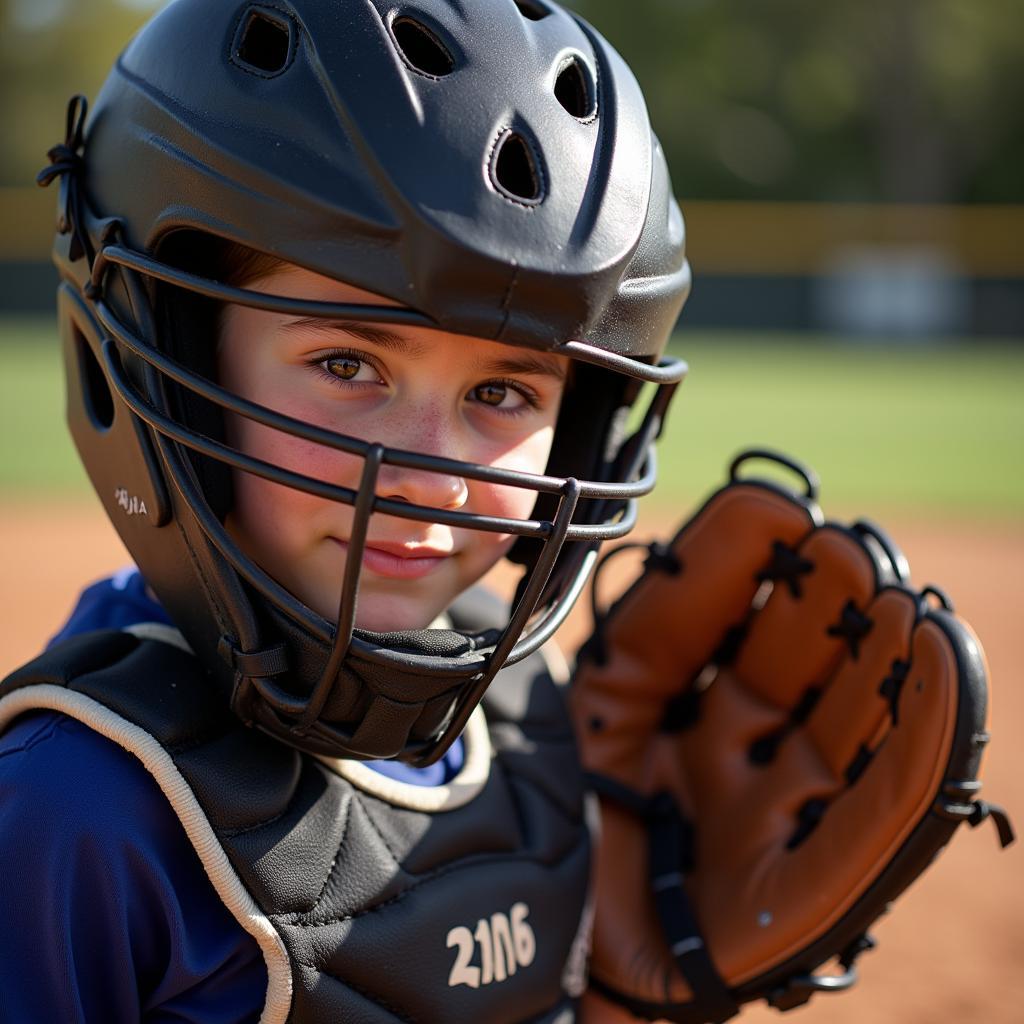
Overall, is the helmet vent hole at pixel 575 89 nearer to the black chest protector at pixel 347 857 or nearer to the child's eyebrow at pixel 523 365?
the child's eyebrow at pixel 523 365

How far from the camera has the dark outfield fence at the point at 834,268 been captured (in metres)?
20.6

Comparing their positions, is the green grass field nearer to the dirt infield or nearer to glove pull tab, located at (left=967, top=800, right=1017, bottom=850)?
the dirt infield

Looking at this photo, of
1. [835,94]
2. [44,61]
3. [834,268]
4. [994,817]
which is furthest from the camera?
[44,61]

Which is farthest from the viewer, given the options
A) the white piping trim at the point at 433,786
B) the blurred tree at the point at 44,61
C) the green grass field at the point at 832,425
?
the blurred tree at the point at 44,61

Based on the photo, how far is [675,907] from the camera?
6.89ft

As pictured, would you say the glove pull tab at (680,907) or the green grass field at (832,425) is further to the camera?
the green grass field at (832,425)

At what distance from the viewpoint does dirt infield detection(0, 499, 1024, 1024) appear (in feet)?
9.48

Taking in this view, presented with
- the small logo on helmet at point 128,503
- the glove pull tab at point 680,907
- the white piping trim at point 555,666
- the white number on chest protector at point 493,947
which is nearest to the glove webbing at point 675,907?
the glove pull tab at point 680,907

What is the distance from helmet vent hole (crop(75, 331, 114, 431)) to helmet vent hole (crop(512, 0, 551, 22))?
745mm

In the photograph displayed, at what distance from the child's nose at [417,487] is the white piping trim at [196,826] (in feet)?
1.27

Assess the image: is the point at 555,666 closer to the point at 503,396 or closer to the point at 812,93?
the point at 503,396

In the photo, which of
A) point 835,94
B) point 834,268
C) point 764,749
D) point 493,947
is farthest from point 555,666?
point 835,94

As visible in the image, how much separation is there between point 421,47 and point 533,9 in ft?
0.85

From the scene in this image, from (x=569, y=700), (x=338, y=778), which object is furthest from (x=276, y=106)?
(x=569, y=700)
